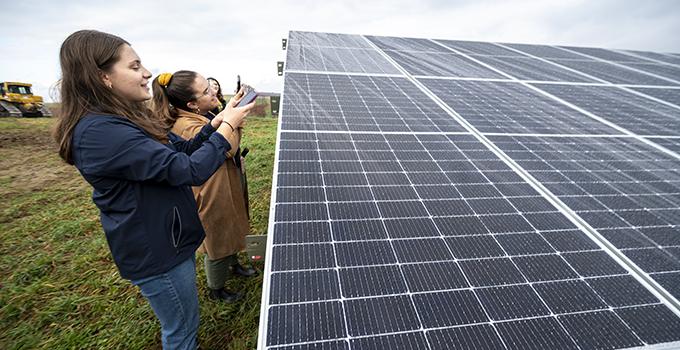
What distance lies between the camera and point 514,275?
2094 millimetres

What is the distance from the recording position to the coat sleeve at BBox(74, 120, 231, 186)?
5.49 feet

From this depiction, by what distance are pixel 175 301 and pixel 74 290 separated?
3.28m

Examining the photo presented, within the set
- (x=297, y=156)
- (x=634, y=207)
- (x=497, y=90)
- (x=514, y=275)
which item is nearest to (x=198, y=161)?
(x=297, y=156)

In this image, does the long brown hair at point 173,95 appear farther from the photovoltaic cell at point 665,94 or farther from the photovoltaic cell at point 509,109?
the photovoltaic cell at point 665,94

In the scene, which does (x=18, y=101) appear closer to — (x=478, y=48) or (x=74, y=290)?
(x=74, y=290)

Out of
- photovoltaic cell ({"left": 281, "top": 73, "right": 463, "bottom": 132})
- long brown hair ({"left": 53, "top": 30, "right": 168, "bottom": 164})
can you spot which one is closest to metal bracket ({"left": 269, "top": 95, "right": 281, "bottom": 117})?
photovoltaic cell ({"left": 281, "top": 73, "right": 463, "bottom": 132})

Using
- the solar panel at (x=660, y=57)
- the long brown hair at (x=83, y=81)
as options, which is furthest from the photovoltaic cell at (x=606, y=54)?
the long brown hair at (x=83, y=81)

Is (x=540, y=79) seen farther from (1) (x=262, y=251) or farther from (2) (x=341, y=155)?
(1) (x=262, y=251)

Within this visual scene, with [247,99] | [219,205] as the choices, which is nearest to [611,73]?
[247,99]

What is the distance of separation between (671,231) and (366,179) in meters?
2.75

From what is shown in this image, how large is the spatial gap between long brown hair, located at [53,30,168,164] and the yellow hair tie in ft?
4.53

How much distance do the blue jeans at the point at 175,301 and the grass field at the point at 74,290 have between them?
1120 millimetres

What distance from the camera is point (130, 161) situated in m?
1.69

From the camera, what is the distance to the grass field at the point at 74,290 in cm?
342
